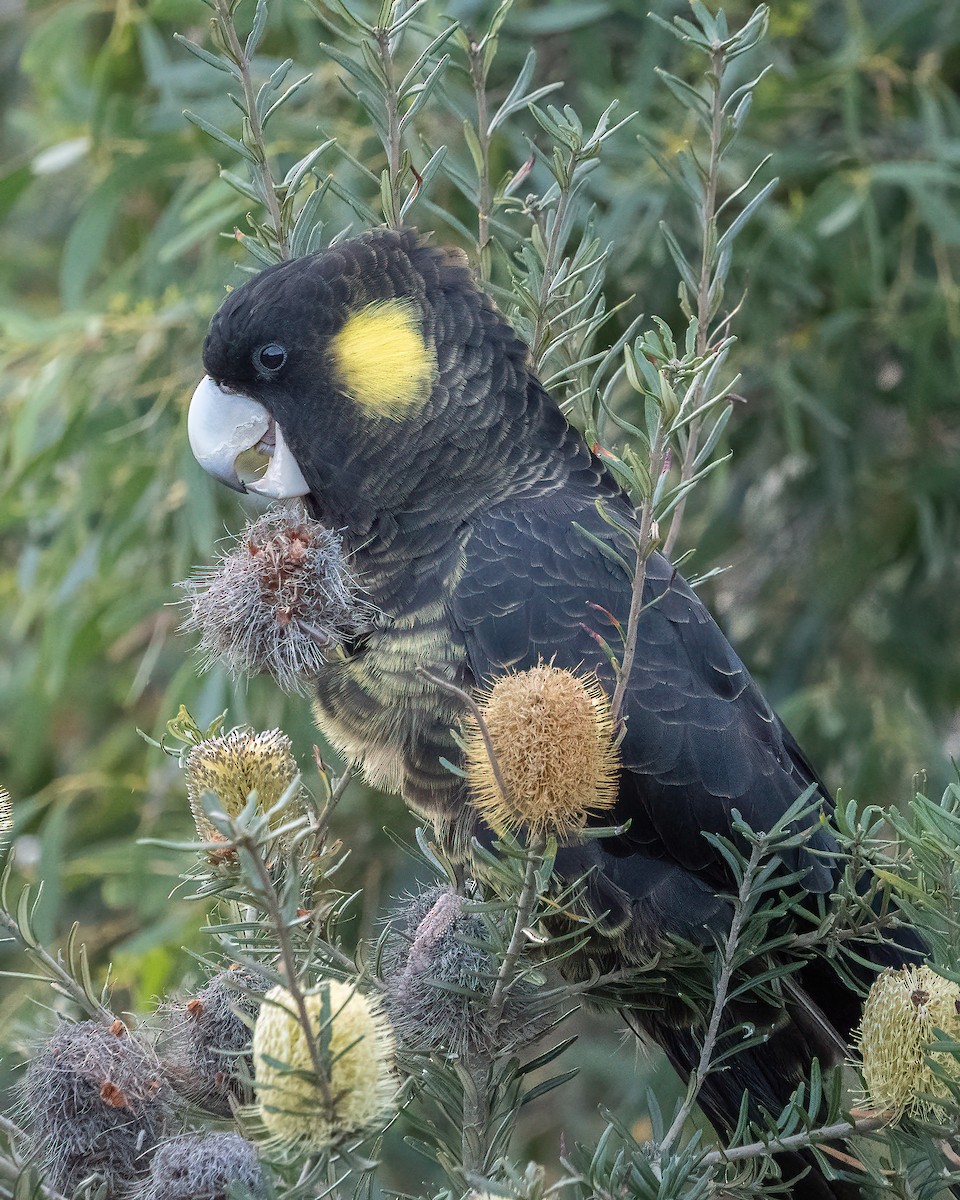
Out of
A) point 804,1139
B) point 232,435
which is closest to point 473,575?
point 232,435

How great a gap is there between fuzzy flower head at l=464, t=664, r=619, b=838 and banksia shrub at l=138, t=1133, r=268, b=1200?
0.82 ft

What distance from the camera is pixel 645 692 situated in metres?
1.31

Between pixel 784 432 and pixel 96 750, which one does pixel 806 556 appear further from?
pixel 96 750

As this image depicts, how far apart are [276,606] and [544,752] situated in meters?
0.34

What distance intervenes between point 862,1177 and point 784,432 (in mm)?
1776

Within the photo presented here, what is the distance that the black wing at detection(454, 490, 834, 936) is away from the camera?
1.30 meters

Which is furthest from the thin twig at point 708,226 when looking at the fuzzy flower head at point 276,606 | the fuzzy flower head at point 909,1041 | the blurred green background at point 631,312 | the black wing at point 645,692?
the blurred green background at point 631,312

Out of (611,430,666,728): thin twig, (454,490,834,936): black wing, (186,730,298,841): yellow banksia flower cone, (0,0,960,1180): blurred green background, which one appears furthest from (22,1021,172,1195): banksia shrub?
(0,0,960,1180): blurred green background

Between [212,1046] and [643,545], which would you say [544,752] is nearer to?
[643,545]

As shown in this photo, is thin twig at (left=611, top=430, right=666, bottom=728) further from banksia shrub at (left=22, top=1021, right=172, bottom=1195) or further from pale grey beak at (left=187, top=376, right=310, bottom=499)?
pale grey beak at (left=187, top=376, right=310, bottom=499)

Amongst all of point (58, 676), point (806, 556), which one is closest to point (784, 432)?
point (806, 556)

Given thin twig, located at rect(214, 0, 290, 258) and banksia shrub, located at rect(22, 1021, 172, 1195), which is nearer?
banksia shrub, located at rect(22, 1021, 172, 1195)

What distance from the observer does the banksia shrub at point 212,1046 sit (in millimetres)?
887

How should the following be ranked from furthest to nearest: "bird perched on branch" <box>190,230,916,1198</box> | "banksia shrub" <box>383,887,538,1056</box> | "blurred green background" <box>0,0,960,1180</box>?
"blurred green background" <box>0,0,960,1180</box> → "bird perched on branch" <box>190,230,916,1198</box> → "banksia shrub" <box>383,887,538,1056</box>
